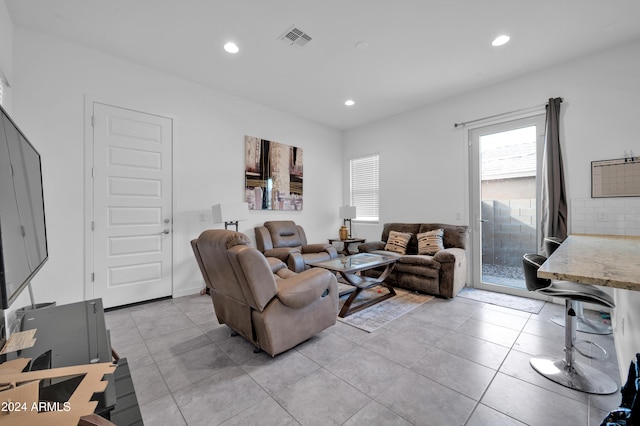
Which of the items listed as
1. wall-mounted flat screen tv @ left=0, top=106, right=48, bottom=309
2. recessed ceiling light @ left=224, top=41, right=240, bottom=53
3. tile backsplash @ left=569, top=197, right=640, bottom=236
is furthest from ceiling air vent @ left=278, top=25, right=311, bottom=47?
tile backsplash @ left=569, top=197, right=640, bottom=236

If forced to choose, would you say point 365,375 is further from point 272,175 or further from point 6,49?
point 6,49

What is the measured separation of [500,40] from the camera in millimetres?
2961

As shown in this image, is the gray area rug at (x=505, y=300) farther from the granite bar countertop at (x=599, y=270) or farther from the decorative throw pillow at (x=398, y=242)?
the granite bar countertop at (x=599, y=270)

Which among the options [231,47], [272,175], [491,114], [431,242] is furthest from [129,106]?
[491,114]

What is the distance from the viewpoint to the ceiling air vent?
2.84 meters

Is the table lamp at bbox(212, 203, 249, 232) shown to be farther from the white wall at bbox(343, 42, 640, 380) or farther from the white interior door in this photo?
the white wall at bbox(343, 42, 640, 380)

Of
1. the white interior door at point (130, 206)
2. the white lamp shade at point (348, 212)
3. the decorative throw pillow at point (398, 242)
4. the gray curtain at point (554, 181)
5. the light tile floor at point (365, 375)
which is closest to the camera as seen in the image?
the light tile floor at point (365, 375)

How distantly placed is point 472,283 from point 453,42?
133 inches

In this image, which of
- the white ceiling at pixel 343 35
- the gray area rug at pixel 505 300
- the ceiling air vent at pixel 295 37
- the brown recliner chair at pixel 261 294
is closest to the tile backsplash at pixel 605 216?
the gray area rug at pixel 505 300

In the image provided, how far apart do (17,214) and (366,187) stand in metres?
5.36

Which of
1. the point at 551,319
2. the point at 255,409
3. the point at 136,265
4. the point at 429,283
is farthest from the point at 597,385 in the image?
the point at 136,265

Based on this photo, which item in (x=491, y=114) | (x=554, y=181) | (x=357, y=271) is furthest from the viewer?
(x=491, y=114)

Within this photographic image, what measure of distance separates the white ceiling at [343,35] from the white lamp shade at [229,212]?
184 centimetres

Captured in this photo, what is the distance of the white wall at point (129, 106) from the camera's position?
112 inches
